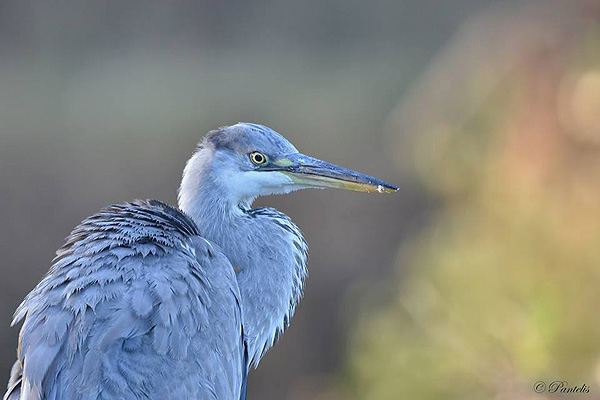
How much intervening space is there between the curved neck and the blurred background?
204cm

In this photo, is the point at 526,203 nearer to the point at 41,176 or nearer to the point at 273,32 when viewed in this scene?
the point at 41,176

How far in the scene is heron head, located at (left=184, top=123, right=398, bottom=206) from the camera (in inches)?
125

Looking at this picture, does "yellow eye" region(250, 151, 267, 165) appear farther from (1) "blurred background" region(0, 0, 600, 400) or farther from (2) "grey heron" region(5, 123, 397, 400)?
(1) "blurred background" region(0, 0, 600, 400)

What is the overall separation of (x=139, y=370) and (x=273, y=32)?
917cm

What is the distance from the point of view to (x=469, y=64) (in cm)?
639

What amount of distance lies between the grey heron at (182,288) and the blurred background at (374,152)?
7.06ft

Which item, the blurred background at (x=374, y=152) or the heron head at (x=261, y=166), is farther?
the blurred background at (x=374, y=152)

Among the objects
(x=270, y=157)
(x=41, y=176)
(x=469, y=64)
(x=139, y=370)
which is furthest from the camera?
(x=41, y=176)

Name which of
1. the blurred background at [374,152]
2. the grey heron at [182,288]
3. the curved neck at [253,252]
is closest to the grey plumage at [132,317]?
the grey heron at [182,288]

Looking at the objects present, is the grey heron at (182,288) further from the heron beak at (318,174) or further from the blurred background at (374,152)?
the blurred background at (374,152)

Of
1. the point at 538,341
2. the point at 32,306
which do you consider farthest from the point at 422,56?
the point at 32,306

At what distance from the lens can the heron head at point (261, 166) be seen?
10.5 feet

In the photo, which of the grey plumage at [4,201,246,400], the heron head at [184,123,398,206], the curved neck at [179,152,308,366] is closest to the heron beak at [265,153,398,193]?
the heron head at [184,123,398,206]

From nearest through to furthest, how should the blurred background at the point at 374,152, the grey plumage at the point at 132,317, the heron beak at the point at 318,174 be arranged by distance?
the grey plumage at the point at 132,317, the heron beak at the point at 318,174, the blurred background at the point at 374,152
